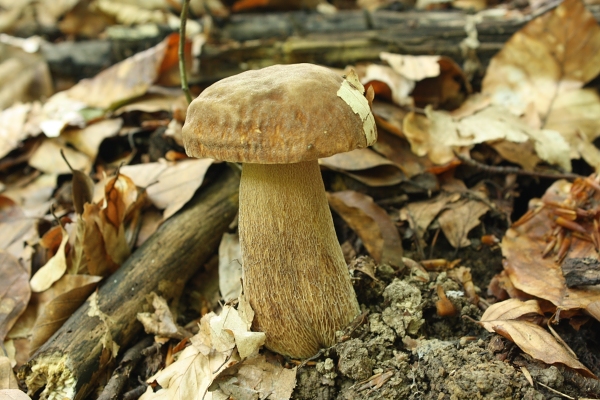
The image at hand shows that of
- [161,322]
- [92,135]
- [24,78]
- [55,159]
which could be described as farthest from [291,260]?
[24,78]

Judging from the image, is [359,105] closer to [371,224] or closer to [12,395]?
[371,224]

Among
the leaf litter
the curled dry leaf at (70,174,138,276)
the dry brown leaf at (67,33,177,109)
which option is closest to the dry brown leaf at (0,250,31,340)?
the leaf litter

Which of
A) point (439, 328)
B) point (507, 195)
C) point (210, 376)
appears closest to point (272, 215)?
point (210, 376)

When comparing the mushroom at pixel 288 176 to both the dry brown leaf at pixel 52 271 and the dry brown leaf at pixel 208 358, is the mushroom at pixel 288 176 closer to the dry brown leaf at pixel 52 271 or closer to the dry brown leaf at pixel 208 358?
the dry brown leaf at pixel 208 358

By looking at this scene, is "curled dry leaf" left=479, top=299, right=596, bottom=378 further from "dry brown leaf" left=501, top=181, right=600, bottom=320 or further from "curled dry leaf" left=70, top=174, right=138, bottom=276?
"curled dry leaf" left=70, top=174, right=138, bottom=276

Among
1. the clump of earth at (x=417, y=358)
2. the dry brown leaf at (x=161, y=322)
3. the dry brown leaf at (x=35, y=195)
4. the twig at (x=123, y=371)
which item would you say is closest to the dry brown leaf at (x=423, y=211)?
the clump of earth at (x=417, y=358)
